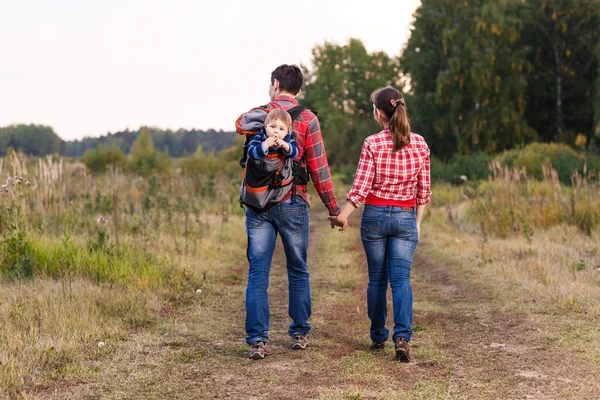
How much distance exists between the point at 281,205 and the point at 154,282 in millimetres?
3097

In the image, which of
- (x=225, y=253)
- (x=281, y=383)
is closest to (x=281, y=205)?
(x=281, y=383)

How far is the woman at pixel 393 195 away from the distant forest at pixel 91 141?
9363 millimetres

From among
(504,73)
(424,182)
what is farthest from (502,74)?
(424,182)

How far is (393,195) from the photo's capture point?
5.02 m

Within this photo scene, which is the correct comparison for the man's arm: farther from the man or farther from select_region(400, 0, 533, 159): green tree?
select_region(400, 0, 533, 159): green tree

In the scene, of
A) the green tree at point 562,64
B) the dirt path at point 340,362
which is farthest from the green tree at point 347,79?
the dirt path at point 340,362

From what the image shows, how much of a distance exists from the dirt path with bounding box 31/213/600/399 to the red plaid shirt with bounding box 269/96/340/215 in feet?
4.23

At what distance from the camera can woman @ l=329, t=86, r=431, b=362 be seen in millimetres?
4969

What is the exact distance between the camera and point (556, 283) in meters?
7.76

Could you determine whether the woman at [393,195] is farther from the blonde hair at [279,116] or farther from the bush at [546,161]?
the bush at [546,161]

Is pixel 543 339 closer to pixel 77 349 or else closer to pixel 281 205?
pixel 281 205

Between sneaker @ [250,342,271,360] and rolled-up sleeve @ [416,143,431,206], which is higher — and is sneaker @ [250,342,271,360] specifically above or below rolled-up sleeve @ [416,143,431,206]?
below

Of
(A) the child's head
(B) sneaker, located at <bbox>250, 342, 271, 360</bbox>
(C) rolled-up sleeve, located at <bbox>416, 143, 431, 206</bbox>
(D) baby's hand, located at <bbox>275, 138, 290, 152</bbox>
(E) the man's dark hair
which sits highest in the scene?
(E) the man's dark hair

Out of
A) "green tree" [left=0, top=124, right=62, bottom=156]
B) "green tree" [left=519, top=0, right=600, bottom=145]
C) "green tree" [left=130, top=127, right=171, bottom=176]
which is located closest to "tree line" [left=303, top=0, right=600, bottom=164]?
"green tree" [left=519, top=0, right=600, bottom=145]
